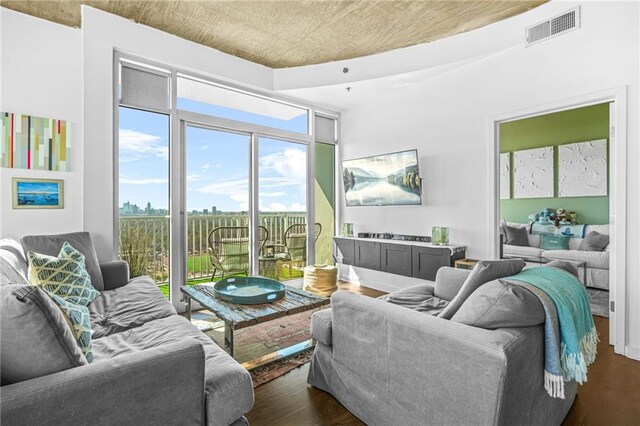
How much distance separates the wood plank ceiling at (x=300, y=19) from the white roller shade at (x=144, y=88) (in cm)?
50

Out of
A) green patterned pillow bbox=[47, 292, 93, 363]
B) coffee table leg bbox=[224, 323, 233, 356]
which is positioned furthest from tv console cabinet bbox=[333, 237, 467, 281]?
green patterned pillow bbox=[47, 292, 93, 363]

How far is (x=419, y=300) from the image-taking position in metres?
2.43

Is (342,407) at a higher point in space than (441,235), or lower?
lower

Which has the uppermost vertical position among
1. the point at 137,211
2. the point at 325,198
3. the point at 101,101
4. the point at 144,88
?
the point at 144,88

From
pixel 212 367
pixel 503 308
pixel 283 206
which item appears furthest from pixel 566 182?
pixel 212 367

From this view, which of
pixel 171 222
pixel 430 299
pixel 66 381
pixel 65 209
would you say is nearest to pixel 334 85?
pixel 171 222

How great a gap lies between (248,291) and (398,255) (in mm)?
2153

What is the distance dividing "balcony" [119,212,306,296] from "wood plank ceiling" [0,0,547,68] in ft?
6.78

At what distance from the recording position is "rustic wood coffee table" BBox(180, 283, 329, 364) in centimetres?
207

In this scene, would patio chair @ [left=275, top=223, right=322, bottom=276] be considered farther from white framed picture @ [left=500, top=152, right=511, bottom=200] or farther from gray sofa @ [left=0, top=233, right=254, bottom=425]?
white framed picture @ [left=500, top=152, right=511, bottom=200]

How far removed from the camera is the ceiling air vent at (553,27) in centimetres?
284

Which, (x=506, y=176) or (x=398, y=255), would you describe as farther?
(x=506, y=176)

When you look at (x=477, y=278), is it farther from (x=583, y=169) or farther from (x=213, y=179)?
(x=583, y=169)

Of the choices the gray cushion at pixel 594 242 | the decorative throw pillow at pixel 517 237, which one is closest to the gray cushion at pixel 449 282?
the gray cushion at pixel 594 242
